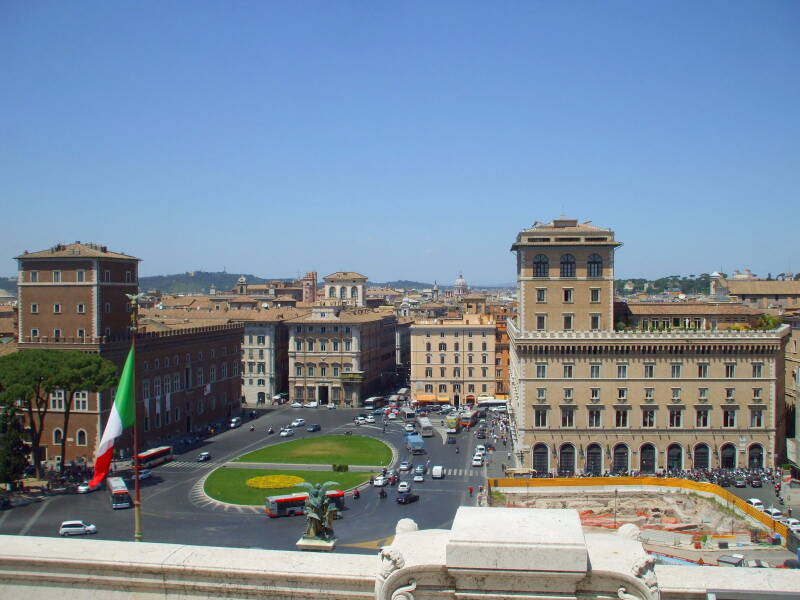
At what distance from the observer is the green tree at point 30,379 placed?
44062 millimetres

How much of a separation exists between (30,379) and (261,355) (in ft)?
135

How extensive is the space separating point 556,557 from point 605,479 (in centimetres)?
3708

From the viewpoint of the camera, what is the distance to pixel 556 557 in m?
7.34

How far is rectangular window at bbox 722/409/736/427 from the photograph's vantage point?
165 feet

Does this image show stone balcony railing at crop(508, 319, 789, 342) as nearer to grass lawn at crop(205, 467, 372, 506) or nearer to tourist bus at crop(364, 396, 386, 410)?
grass lawn at crop(205, 467, 372, 506)

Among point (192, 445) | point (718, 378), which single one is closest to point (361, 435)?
point (192, 445)

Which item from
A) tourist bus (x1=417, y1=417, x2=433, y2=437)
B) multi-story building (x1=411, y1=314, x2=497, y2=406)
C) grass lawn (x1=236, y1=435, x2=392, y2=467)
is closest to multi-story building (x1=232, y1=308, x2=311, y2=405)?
multi-story building (x1=411, y1=314, x2=497, y2=406)

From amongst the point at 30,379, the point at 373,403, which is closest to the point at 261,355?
the point at 373,403

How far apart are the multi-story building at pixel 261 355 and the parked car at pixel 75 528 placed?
159ft

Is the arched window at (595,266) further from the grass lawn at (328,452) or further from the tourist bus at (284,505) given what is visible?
the tourist bus at (284,505)

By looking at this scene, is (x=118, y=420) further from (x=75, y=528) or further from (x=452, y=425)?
(x=452, y=425)

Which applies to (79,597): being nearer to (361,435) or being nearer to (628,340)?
(628,340)

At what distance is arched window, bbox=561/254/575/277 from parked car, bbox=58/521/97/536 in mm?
33496

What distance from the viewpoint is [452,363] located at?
81312 mm
